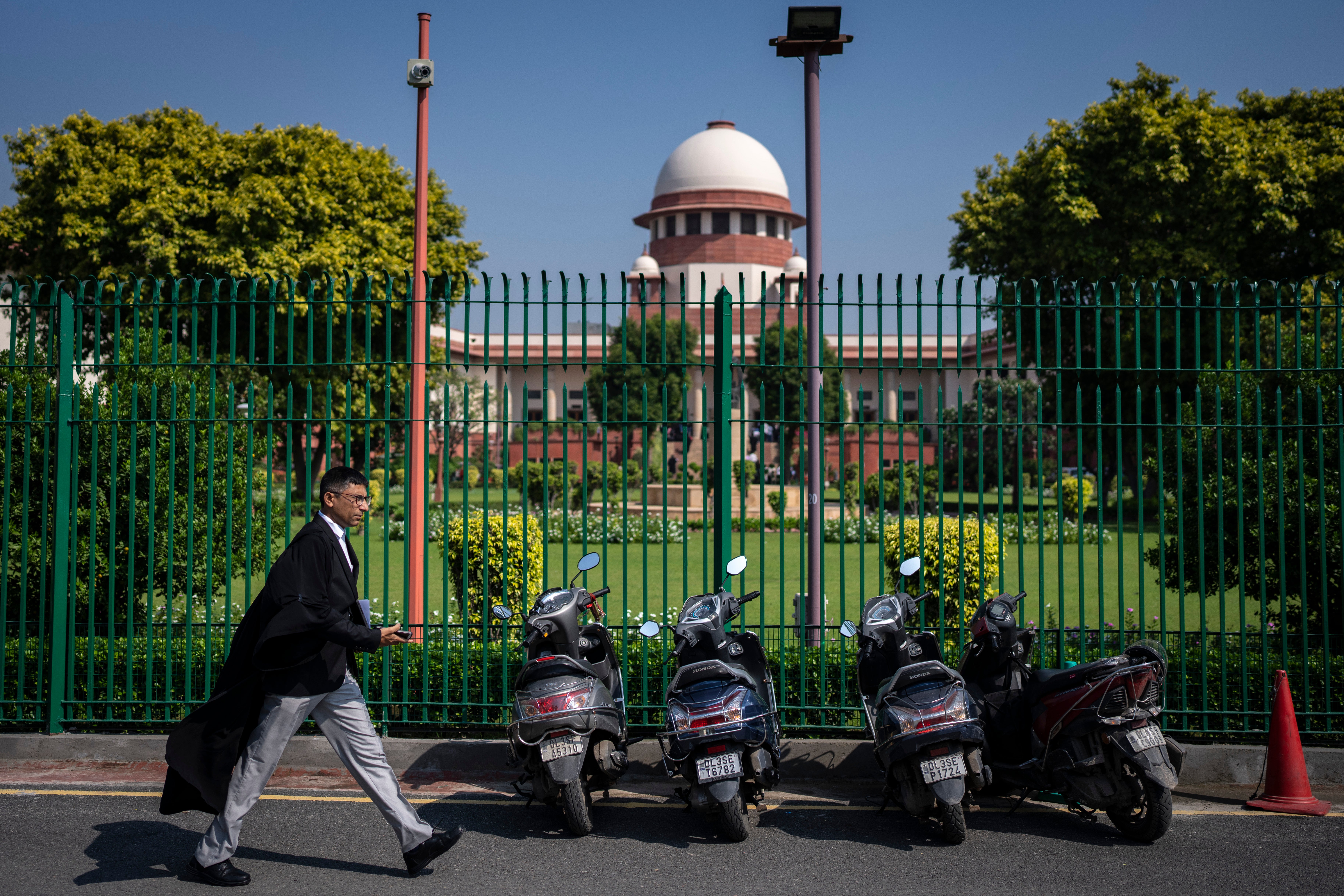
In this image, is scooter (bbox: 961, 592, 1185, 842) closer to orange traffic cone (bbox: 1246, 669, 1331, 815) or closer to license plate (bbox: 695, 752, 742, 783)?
orange traffic cone (bbox: 1246, 669, 1331, 815)

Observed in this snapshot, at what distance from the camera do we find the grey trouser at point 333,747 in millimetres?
3887

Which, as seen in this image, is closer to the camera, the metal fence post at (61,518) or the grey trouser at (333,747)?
the grey trouser at (333,747)

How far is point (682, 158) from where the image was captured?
52.1 meters

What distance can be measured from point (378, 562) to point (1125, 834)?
39.7ft

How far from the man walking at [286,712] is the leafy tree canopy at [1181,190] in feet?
61.3

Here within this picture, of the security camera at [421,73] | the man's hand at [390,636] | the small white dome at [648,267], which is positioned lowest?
the man's hand at [390,636]

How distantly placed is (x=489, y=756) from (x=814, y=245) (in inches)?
143

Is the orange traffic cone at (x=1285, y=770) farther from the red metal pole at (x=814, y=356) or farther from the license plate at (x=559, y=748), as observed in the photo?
the license plate at (x=559, y=748)

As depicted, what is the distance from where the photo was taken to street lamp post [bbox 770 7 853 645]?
5875 mm

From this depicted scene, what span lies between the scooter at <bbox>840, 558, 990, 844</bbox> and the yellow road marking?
0.35m

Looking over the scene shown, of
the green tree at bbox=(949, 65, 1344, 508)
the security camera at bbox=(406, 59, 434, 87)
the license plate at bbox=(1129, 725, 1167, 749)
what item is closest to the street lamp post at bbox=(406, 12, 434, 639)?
the security camera at bbox=(406, 59, 434, 87)

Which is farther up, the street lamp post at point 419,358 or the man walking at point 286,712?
the street lamp post at point 419,358

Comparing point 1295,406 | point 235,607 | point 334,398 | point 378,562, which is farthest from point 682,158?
point 1295,406

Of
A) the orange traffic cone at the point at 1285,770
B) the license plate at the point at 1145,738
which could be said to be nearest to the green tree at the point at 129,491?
the license plate at the point at 1145,738
